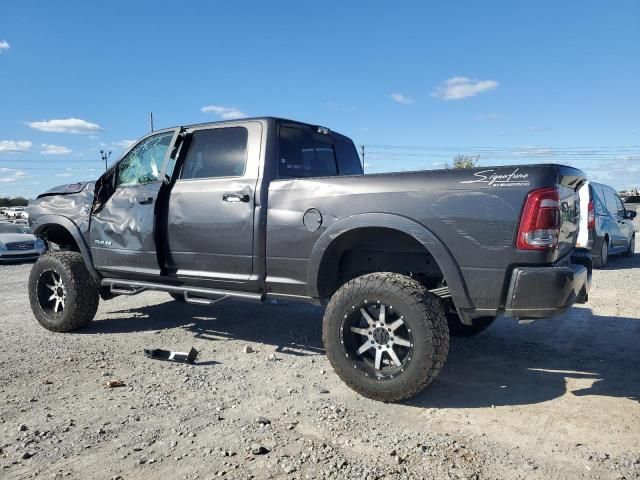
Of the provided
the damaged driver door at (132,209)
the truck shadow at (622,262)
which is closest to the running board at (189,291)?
the damaged driver door at (132,209)

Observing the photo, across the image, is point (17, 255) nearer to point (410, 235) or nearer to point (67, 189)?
point (67, 189)

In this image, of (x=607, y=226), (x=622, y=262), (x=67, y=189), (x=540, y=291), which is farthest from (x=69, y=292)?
(x=622, y=262)

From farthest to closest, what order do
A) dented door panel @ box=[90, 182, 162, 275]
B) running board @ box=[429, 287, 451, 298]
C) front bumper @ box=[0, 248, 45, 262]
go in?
front bumper @ box=[0, 248, 45, 262]
dented door panel @ box=[90, 182, 162, 275]
running board @ box=[429, 287, 451, 298]

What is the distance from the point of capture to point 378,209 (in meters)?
3.56

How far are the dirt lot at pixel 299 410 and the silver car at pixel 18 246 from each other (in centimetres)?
993

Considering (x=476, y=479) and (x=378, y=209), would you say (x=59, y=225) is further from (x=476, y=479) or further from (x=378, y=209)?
(x=476, y=479)

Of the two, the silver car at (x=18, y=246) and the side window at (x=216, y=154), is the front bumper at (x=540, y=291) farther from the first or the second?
the silver car at (x=18, y=246)

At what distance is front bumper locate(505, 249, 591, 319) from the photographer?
3092 mm

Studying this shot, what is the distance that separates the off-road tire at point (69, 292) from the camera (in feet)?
17.6

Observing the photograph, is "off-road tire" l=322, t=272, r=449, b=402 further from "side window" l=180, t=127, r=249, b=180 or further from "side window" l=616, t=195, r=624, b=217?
"side window" l=616, t=195, r=624, b=217

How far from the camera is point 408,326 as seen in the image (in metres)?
3.38

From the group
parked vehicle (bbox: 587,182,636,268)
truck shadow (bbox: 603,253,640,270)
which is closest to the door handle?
parked vehicle (bbox: 587,182,636,268)

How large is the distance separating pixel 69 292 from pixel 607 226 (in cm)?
1047

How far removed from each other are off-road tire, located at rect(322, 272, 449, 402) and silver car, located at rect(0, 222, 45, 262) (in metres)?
12.6
